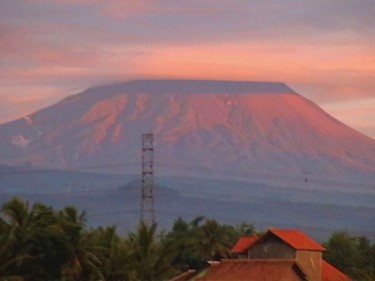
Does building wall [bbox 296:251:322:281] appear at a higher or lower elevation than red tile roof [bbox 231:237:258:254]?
lower

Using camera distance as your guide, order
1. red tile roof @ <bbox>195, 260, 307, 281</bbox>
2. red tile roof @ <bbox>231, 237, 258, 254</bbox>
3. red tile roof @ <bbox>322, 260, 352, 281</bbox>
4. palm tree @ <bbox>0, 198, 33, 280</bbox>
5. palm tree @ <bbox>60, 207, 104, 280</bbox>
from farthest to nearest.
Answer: red tile roof @ <bbox>231, 237, 258, 254</bbox>
red tile roof @ <bbox>322, 260, 352, 281</bbox>
red tile roof @ <bbox>195, 260, 307, 281</bbox>
palm tree @ <bbox>60, 207, 104, 280</bbox>
palm tree @ <bbox>0, 198, 33, 280</bbox>

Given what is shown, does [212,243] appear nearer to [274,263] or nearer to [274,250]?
[274,250]

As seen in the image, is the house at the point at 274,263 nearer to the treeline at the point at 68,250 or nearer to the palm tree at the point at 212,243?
the treeline at the point at 68,250

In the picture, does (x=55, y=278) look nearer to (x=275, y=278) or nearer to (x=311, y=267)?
(x=275, y=278)

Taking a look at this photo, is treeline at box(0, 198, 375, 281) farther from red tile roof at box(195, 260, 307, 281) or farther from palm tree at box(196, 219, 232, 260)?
palm tree at box(196, 219, 232, 260)

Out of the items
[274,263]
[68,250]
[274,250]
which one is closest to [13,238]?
[68,250]

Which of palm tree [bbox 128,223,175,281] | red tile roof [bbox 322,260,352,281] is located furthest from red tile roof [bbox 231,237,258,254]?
palm tree [bbox 128,223,175,281]

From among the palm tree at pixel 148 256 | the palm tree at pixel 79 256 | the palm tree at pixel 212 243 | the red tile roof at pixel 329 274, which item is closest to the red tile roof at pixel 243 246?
the red tile roof at pixel 329 274

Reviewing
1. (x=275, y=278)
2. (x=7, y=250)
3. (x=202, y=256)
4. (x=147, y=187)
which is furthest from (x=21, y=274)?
(x=147, y=187)
